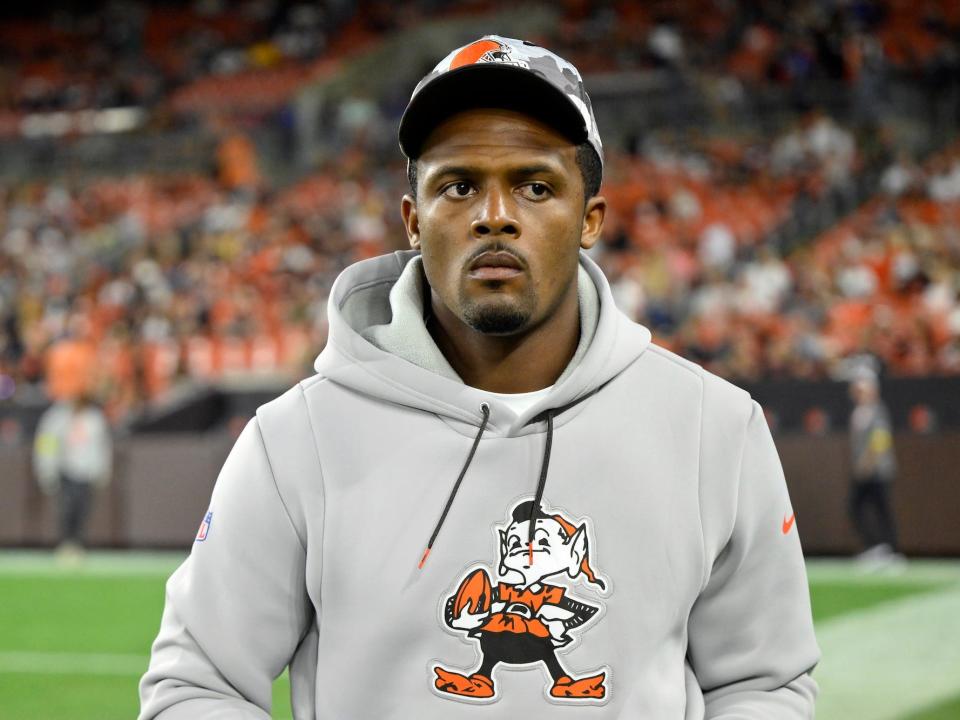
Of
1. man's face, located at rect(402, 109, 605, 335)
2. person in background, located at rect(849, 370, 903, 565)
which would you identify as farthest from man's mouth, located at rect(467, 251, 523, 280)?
person in background, located at rect(849, 370, 903, 565)

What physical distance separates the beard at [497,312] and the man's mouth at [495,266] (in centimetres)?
4

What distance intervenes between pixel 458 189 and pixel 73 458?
11962 millimetres

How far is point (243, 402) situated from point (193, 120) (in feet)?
44.1

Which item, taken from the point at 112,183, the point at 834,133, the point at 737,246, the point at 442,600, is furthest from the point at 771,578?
the point at 112,183

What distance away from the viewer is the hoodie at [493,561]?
1.94 meters

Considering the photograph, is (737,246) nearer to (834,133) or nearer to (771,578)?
(834,133)

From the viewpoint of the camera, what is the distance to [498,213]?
6.48 feet

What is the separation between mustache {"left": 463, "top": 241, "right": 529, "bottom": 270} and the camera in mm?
1984

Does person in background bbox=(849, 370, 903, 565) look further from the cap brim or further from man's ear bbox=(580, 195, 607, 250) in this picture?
the cap brim

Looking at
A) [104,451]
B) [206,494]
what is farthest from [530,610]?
[206,494]

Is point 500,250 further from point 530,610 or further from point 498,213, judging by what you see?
point 530,610

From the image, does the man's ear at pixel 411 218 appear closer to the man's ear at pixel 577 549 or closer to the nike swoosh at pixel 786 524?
the man's ear at pixel 577 549

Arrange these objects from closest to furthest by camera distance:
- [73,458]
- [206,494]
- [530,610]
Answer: [530,610], [73,458], [206,494]

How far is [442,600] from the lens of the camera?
196 cm
